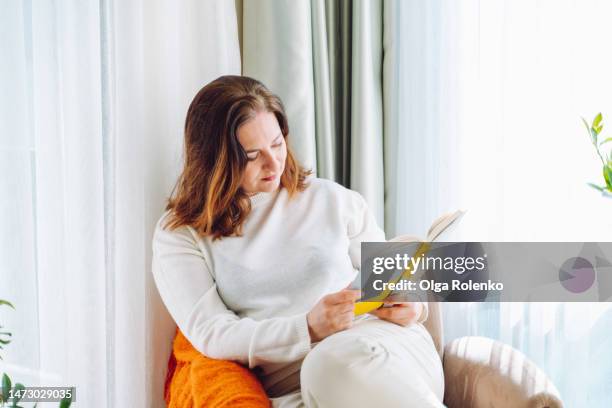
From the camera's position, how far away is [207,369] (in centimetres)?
128

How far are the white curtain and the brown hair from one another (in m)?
0.10

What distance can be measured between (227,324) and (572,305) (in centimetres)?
81

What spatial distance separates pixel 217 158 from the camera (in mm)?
1391

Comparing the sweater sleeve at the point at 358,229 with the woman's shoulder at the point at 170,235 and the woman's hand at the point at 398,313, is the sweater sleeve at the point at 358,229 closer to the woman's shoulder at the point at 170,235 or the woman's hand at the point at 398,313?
the woman's hand at the point at 398,313

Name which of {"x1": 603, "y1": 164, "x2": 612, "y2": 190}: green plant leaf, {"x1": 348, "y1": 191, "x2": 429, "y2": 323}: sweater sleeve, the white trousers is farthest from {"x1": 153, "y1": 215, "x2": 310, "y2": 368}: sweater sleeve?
{"x1": 603, "y1": 164, "x2": 612, "y2": 190}: green plant leaf

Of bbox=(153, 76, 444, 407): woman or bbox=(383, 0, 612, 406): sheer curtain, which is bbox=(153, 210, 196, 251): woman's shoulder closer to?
bbox=(153, 76, 444, 407): woman

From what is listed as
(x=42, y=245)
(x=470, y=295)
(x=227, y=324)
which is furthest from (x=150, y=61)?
(x=470, y=295)

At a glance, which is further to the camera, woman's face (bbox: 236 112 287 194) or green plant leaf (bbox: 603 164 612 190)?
woman's face (bbox: 236 112 287 194)

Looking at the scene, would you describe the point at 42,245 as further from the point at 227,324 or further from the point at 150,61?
the point at 150,61

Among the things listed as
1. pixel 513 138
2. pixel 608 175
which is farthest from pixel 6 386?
pixel 513 138

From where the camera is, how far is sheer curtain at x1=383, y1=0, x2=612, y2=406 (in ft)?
4.95

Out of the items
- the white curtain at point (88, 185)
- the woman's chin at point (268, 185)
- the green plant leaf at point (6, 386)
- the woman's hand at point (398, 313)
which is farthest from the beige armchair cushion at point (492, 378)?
the green plant leaf at point (6, 386)

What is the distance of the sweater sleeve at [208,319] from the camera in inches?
49.9

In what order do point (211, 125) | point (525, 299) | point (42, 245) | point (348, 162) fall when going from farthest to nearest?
point (348, 162) → point (525, 299) → point (211, 125) → point (42, 245)
